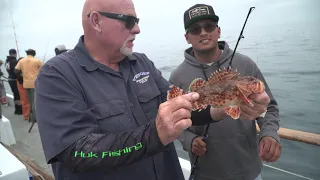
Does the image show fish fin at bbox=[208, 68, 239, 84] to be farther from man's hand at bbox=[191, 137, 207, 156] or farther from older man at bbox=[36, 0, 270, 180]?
man's hand at bbox=[191, 137, 207, 156]

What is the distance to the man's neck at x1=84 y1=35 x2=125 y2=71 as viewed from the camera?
222 cm

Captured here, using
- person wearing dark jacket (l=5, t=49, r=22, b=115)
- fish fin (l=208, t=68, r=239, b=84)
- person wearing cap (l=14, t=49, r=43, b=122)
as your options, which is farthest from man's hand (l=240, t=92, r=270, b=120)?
person wearing dark jacket (l=5, t=49, r=22, b=115)

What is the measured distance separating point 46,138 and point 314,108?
10.4 meters

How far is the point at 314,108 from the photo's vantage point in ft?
31.2

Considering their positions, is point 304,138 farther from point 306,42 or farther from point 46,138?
point 306,42

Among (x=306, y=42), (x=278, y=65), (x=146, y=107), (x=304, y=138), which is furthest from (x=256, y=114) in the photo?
(x=306, y=42)

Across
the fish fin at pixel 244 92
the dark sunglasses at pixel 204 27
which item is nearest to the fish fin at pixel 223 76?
the fish fin at pixel 244 92

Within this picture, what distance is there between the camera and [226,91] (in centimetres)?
211

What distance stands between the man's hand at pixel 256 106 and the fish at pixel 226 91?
0.04 m

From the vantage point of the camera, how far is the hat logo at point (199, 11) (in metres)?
3.04

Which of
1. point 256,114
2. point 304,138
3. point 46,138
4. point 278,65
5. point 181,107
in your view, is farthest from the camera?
point 278,65

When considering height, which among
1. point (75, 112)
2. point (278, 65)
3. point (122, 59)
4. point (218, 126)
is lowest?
point (278, 65)

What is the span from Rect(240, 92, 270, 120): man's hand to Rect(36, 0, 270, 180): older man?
320mm

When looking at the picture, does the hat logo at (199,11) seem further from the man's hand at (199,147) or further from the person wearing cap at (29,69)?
the person wearing cap at (29,69)
